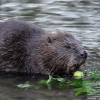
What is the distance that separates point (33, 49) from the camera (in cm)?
756

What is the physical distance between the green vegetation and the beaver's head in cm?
21

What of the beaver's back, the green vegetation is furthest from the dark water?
the beaver's back

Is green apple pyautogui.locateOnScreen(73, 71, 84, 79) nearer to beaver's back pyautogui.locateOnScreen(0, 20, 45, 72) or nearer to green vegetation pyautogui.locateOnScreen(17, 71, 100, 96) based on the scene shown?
green vegetation pyautogui.locateOnScreen(17, 71, 100, 96)

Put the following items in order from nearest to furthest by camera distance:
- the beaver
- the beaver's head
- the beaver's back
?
the beaver's head, the beaver, the beaver's back

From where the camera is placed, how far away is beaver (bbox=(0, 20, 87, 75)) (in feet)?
23.9

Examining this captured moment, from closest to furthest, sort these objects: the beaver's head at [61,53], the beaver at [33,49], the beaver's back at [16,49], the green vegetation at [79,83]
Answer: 1. the green vegetation at [79,83]
2. the beaver's head at [61,53]
3. the beaver at [33,49]
4. the beaver's back at [16,49]

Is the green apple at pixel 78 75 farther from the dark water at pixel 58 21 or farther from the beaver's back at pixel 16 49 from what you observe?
the beaver's back at pixel 16 49

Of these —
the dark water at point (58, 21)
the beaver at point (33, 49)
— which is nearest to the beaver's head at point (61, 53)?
the beaver at point (33, 49)

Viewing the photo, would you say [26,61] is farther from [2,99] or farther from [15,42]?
[2,99]

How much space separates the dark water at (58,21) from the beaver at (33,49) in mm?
384

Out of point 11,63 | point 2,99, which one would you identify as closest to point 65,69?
point 11,63

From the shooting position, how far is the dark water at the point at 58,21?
6453 millimetres

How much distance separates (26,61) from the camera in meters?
7.56

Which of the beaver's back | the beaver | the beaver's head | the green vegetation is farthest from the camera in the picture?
the beaver's back
